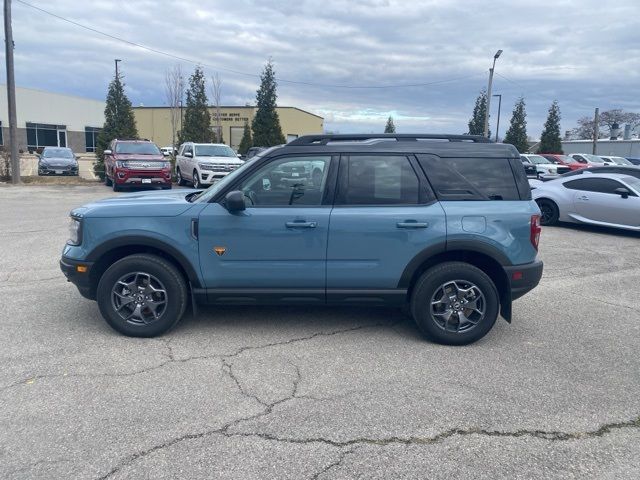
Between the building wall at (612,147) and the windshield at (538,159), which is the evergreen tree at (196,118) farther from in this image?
the building wall at (612,147)

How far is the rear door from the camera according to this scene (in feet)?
15.1

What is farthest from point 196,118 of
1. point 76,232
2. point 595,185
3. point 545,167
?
point 76,232

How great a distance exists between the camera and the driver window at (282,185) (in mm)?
4703

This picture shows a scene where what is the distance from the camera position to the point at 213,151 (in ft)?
66.1

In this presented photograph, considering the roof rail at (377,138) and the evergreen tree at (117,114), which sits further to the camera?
the evergreen tree at (117,114)

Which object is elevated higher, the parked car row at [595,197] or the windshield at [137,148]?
the windshield at [137,148]

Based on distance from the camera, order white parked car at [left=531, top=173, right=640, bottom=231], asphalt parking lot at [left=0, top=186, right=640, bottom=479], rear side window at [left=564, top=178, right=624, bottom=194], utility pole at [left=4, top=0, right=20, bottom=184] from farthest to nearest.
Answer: utility pole at [left=4, top=0, right=20, bottom=184] → rear side window at [left=564, top=178, right=624, bottom=194] → white parked car at [left=531, top=173, right=640, bottom=231] → asphalt parking lot at [left=0, top=186, right=640, bottom=479]

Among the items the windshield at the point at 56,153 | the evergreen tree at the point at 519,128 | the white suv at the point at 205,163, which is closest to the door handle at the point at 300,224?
the white suv at the point at 205,163

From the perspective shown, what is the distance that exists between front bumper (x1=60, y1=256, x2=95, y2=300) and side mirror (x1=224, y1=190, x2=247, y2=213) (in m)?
1.40

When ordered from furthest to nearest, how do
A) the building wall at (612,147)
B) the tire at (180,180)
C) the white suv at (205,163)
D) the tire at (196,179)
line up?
1. the building wall at (612,147)
2. the tire at (180,180)
3. the tire at (196,179)
4. the white suv at (205,163)

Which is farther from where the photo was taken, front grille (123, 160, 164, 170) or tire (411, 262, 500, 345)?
front grille (123, 160, 164, 170)

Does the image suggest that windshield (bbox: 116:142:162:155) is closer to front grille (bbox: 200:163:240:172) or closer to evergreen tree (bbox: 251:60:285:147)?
front grille (bbox: 200:163:240:172)

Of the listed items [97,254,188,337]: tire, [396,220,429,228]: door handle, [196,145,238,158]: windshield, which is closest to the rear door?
[396,220,429,228]: door handle

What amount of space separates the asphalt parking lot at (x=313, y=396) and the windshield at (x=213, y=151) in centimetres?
1443
